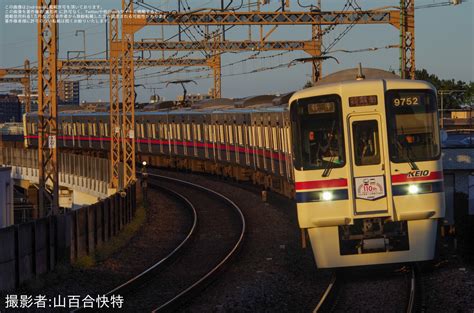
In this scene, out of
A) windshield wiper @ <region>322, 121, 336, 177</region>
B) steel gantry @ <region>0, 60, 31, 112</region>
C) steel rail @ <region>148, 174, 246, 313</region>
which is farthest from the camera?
steel gantry @ <region>0, 60, 31, 112</region>

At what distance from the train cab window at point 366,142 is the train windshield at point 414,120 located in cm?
24

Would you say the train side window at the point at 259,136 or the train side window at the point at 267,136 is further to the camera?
the train side window at the point at 259,136

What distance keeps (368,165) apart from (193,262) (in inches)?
187

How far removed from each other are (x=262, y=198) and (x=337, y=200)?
15.1 m

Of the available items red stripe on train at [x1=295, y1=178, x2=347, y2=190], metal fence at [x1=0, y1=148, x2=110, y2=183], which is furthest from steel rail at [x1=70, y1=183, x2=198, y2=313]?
metal fence at [x1=0, y1=148, x2=110, y2=183]

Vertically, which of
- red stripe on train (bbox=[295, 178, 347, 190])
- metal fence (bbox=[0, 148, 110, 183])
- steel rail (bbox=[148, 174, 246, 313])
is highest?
red stripe on train (bbox=[295, 178, 347, 190])

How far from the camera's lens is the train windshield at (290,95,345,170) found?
500 inches

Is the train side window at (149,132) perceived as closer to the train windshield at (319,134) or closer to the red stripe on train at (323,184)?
the train windshield at (319,134)

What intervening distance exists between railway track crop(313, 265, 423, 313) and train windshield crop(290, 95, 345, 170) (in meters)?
1.72

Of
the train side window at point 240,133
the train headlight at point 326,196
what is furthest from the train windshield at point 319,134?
the train side window at point 240,133

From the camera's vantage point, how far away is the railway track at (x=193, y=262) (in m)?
12.3

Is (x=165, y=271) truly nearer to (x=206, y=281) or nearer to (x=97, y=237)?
(x=206, y=281)

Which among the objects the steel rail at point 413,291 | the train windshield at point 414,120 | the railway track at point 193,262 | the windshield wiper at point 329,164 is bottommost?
the railway track at point 193,262

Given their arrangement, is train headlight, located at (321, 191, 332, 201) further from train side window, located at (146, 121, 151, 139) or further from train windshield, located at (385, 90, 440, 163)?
train side window, located at (146, 121, 151, 139)
